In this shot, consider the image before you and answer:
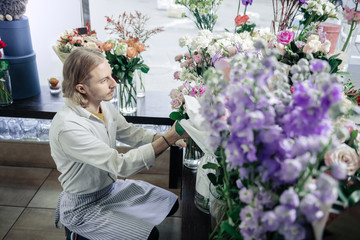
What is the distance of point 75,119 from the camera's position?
5.52 ft

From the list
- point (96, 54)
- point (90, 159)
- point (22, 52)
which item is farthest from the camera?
point (22, 52)

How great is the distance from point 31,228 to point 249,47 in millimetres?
1927

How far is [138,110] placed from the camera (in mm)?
2434

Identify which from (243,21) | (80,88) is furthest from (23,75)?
(243,21)

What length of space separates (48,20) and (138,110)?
4.72 ft

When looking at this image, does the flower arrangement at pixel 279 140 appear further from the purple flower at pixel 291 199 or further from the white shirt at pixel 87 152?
the white shirt at pixel 87 152

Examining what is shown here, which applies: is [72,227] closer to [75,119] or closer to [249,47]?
[75,119]

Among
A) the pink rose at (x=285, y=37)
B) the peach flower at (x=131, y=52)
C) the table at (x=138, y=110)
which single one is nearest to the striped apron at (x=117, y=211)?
the table at (x=138, y=110)

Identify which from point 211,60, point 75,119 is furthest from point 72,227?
point 211,60

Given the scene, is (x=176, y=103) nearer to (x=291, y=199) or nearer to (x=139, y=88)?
(x=291, y=199)

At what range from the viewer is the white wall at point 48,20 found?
10.2ft

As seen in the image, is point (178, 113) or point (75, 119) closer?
point (178, 113)

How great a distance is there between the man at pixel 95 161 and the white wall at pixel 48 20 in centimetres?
160

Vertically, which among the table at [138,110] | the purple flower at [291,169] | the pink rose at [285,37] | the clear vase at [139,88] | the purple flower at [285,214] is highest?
the pink rose at [285,37]
